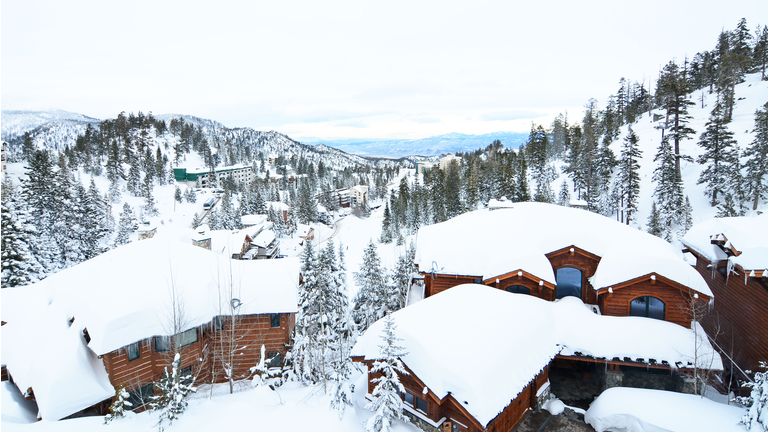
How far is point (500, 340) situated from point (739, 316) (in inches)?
429

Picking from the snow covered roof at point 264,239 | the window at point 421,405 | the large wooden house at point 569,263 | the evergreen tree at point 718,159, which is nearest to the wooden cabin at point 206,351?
the window at point 421,405

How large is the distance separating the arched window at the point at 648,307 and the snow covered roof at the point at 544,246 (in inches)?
49.2

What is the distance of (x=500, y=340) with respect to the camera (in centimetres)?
1129

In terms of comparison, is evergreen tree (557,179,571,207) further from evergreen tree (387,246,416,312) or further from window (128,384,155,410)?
window (128,384,155,410)

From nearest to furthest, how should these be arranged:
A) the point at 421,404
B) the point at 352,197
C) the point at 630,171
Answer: the point at 421,404 < the point at 630,171 < the point at 352,197

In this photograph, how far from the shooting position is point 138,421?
1055 centimetres

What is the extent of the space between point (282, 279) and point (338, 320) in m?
7.61

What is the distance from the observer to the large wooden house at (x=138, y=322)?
1349 centimetres

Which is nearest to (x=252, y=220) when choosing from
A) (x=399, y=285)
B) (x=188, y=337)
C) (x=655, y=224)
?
(x=399, y=285)

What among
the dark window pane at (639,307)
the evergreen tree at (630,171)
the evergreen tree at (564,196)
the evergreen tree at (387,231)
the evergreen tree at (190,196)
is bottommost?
the evergreen tree at (387,231)

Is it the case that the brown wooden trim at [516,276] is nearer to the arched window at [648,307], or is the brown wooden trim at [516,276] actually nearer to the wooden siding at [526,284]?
the wooden siding at [526,284]

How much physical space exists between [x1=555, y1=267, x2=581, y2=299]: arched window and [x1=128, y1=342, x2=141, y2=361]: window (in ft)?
61.2

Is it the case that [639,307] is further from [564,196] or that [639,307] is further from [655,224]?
[564,196]

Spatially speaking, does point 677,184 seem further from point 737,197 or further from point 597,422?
point 597,422
